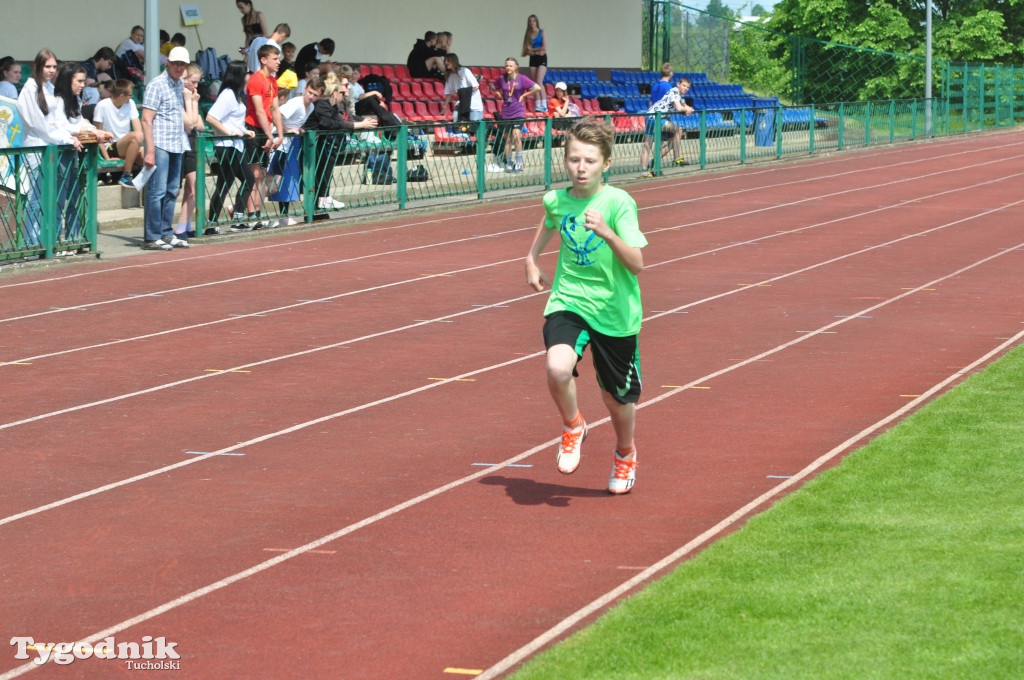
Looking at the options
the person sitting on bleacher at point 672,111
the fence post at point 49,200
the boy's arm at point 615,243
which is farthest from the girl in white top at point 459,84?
the boy's arm at point 615,243

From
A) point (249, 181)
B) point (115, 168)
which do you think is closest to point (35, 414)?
point (249, 181)

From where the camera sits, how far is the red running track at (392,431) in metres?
5.59

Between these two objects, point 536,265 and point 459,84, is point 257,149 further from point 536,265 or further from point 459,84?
point 536,265

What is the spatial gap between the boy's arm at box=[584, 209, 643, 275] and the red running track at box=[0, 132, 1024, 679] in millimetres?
1128

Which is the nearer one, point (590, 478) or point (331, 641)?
point (331, 641)

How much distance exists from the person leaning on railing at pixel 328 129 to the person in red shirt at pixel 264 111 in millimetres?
1038

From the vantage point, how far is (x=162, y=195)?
1655cm

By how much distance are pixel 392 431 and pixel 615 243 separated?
253cm

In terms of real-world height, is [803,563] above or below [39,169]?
below

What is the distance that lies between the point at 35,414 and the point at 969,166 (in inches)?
1065

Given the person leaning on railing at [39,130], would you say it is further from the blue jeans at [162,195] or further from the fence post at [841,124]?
the fence post at [841,124]

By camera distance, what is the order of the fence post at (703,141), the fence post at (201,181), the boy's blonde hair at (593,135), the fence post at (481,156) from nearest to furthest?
the boy's blonde hair at (593,135), the fence post at (201,181), the fence post at (481,156), the fence post at (703,141)

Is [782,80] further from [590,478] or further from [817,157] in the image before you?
[590,478]

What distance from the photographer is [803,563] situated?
5910mm
